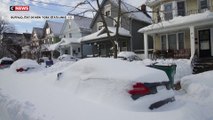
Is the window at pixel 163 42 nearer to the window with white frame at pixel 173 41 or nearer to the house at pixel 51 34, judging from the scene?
the window with white frame at pixel 173 41

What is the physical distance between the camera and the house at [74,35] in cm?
3575

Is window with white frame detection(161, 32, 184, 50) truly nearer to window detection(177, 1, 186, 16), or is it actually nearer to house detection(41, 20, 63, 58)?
window detection(177, 1, 186, 16)

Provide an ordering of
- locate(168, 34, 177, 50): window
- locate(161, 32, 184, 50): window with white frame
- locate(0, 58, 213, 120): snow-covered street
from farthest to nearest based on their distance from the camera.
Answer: locate(168, 34, 177, 50): window, locate(161, 32, 184, 50): window with white frame, locate(0, 58, 213, 120): snow-covered street

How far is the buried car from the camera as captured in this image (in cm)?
448

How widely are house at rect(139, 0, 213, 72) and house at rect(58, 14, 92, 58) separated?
54.1 feet

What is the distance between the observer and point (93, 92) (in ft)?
16.4

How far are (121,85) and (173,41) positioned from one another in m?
17.6

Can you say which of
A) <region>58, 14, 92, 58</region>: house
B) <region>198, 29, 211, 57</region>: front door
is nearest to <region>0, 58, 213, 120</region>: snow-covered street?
<region>198, 29, 211, 57</region>: front door

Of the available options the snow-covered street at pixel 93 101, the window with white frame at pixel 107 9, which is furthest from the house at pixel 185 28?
the snow-covered street at pixel 93 101

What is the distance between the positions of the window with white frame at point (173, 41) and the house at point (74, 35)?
1658 cm

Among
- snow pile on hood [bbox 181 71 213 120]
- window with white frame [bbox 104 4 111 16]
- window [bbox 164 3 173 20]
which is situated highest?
window with white frame [bbox 104 4 111 16]

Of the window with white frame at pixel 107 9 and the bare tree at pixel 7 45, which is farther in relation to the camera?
the bare tree at pixel 7 45

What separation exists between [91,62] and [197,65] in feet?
38.8

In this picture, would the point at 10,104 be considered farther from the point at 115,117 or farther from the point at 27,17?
the point at 27,17
